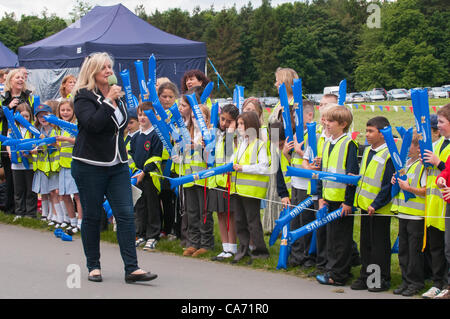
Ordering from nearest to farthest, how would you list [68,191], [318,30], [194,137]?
1. [194,137]
2. [68,191]
3. [318,30]

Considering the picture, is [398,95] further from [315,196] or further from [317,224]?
[317,224]

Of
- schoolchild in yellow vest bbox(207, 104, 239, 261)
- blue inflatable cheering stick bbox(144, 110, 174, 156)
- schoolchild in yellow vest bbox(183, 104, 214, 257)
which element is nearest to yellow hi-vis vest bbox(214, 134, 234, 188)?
schoolchild in yellow vest bbox(207, 104, 239, 261)

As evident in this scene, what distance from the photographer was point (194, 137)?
25.1 feet

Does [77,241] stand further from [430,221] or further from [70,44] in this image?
[70,44]

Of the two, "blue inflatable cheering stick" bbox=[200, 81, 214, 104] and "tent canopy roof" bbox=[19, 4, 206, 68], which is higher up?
"tent canopy roof" bbox=[19, 4, 206, 68]

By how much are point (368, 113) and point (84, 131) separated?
29441 millimetres

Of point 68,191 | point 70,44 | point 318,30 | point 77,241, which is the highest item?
point 318,30

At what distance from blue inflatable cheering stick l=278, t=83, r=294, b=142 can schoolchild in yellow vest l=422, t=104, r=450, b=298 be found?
1.59 meters

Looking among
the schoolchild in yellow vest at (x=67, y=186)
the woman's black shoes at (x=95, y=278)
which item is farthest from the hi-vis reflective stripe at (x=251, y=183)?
the schoolchild in yellow vest at (x=67, y=186)

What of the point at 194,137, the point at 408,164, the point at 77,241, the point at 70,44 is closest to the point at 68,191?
the point at 77,241

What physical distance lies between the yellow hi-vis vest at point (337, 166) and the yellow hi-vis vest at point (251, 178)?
3.14ft

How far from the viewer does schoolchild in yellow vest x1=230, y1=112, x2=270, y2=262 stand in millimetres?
6980

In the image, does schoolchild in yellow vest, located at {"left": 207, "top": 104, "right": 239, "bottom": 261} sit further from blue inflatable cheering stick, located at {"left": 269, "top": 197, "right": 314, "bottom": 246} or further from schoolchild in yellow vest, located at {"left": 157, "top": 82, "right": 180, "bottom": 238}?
schoolchild in yellow vest, located at {"left": 157, "top": 82, "right": 180, "bottom": 238}

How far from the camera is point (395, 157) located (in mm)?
5617
